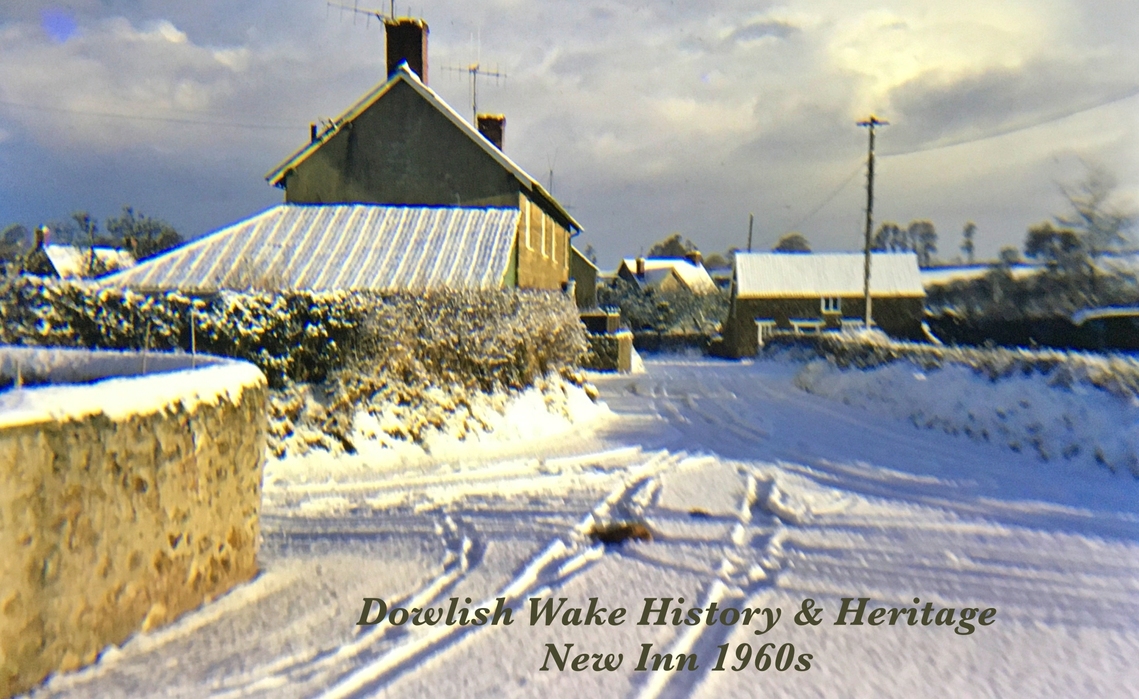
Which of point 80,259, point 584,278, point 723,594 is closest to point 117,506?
point 723,594

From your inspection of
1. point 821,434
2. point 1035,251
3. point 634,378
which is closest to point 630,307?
point 1035,251

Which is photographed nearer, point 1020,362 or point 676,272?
point 1020,362

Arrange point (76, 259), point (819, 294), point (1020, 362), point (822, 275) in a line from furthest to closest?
point (822, 275)
point (819, 294)
point (76, 259)
point (1020, 362)

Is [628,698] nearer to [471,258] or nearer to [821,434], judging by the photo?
[821,434]

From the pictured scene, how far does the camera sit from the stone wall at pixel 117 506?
386cm

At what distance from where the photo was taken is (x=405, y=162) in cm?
2600

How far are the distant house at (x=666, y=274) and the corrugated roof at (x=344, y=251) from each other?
59.2 meters

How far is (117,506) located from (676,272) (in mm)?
84289

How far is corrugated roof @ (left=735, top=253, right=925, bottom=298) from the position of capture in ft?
194

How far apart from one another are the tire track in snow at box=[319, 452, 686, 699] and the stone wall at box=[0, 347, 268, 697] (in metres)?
1.35

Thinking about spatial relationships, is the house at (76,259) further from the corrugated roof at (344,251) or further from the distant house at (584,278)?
the corrugated roof at (344,251)

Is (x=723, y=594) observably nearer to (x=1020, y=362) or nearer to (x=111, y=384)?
(x=111, y=384)

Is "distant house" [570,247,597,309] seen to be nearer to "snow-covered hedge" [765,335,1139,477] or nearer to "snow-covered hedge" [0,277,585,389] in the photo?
"snow-covered hedge" [765,335,1139,477]

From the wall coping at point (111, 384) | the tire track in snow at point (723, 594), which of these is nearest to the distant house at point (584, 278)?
the tire track in snow at point (723, 594)
